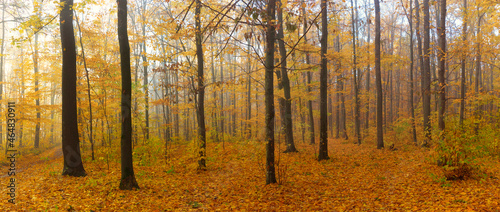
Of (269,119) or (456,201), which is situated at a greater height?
(269,119)

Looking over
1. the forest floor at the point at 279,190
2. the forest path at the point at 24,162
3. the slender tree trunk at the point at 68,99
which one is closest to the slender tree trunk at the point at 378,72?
the forest floor at the point at 279,190

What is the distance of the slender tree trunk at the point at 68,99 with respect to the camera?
6.99m

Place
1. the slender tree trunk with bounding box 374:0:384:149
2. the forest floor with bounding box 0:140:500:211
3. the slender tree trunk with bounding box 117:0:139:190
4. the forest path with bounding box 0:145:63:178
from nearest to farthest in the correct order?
the forest floor with bounding box 0:140:500:211, the slender tree trunk with bounding box 117:0:139:190, the forest path with bounding box 0:145:63:178, the slender tree trunk with bounding box 374:0:384:149

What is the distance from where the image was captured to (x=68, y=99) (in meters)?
7.11

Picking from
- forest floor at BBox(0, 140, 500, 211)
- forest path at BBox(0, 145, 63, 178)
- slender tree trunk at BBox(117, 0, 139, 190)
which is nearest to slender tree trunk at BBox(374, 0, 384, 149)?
forest floor at BBox(0, 140, 500, 211)

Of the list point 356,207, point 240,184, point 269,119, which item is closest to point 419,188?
point 356,207

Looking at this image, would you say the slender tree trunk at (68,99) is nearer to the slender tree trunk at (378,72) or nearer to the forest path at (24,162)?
the forest path at (24,162)

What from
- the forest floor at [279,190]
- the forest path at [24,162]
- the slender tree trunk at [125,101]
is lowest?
the forest path at [24,162]

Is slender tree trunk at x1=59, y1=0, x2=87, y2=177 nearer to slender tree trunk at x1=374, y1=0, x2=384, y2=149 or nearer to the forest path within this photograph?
the forest path

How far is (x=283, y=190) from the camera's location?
19.5ft

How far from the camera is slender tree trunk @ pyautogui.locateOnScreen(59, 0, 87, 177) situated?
699cm

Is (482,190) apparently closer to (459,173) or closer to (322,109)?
(459,173)

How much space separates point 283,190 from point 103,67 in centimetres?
1070

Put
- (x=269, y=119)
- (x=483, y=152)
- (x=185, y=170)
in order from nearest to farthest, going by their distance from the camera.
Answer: (x=269, y=119) < (x=483, y=152) < (x=185, y=170)
